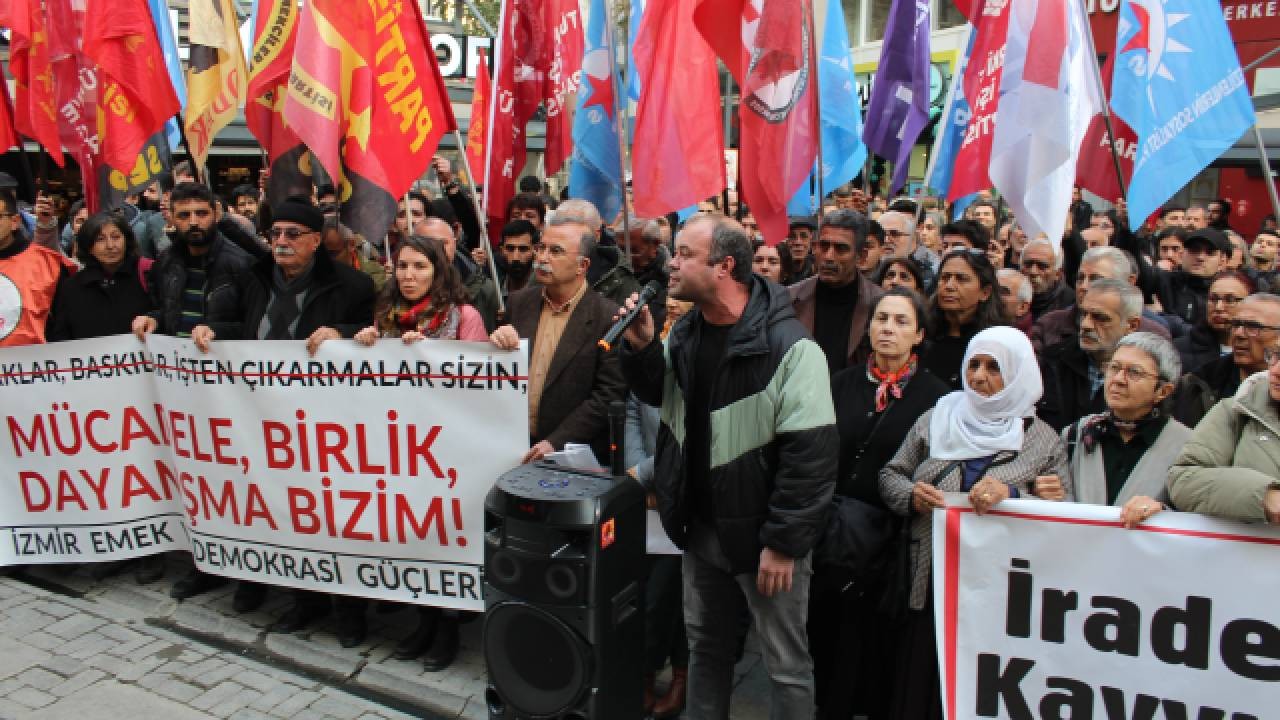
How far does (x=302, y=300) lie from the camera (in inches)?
184

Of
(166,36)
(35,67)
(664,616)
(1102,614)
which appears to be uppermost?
(166,36)

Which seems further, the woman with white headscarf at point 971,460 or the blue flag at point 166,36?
the blue flag at point 166,36

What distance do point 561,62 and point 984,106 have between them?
8.48 feet

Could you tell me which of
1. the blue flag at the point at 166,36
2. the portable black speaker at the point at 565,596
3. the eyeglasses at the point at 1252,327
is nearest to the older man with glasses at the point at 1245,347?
the eyeglasses at the point at 1252,327

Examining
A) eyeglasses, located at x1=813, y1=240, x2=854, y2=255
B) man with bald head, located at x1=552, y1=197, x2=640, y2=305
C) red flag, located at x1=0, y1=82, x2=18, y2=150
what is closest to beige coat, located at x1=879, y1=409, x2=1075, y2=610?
eyeglasses, located at x1=813, y1=240, x2=854, y2=255

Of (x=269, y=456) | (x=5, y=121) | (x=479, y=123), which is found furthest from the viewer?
(x=479, y=123)

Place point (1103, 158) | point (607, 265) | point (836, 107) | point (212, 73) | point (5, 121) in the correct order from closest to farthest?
point (607, 265) < point (1103, 158) < point (212, 73) < point (5, 121) < point (836, 107)

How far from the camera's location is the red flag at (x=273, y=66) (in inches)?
210

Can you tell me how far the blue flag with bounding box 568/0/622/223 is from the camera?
19.1 feet

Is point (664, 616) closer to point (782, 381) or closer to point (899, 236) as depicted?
point (782, 381)

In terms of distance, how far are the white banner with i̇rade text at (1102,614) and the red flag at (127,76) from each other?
5.28 m

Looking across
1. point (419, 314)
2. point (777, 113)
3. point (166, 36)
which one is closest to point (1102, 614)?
point (777, 113)

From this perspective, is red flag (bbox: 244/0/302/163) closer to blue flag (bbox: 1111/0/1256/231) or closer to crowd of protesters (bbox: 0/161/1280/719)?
crowd of protesters (bbox: 0/161/1280/719)

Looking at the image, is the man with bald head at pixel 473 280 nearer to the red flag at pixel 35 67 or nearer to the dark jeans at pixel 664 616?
the dark jeans at pixel 664 616
